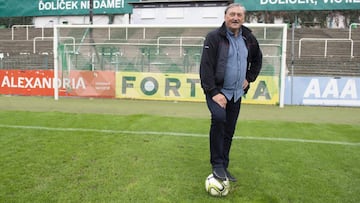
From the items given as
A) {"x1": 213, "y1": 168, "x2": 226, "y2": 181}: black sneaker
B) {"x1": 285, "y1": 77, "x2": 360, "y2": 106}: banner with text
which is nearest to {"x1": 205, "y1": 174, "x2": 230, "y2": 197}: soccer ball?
{"x1": 213, "y1": 168, "x2": 226, "y2": 181}: black sneaker

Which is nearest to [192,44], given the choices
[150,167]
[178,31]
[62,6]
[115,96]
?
[178,31]

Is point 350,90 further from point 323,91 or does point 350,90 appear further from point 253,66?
point 253,66

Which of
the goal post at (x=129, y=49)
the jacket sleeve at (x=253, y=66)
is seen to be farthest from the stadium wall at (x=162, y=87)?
the jacket sleeve at (x=253, y=66)

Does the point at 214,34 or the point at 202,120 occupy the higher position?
the point at 214,34

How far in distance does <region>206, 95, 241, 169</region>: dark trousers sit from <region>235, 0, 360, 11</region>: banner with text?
1686 centimetres

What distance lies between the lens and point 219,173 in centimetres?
416

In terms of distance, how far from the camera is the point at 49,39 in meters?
24.3

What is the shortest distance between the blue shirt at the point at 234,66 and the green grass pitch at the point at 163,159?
1.03m

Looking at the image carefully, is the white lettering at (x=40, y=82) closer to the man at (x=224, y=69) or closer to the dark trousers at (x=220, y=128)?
the dark trousers at (x=220, y=128)

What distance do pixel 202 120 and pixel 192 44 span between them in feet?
16.7

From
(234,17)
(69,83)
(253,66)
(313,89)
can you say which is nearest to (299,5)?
(313,89)

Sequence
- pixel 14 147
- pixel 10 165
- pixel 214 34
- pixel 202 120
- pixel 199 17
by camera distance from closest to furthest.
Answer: pixel 214 34 < pixel 10 165 < pixel 14 147 < pixel 202 120 < pixel 199 17

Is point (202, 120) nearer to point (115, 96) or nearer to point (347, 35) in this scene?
point (115, 96)

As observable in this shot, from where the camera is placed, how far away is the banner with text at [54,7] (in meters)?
25.3
